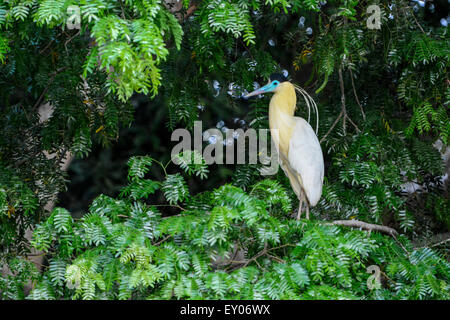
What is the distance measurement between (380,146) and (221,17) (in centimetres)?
117

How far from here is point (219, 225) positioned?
161 centimetres

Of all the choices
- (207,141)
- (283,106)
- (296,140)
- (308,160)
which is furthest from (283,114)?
(207,141)

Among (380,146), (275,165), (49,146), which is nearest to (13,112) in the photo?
(49,146)

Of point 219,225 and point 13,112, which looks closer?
point 219,225

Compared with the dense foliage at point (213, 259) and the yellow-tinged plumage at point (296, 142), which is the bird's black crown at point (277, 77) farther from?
the dense foliage at point (213, 259)

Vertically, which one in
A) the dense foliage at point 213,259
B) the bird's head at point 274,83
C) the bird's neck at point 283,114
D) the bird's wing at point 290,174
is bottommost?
the dense foliage at point 213,259

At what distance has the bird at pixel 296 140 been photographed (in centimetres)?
267

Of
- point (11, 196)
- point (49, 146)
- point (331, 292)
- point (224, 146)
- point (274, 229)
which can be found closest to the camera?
point (331, 292)

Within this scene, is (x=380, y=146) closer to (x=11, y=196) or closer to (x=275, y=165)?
(x=275, y=165)

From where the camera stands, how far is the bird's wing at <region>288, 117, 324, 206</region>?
2662 millimetres

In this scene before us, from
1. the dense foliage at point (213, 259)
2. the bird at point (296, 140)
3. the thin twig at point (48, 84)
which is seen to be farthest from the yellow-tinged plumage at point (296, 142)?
the thin twig at point (48, 84)

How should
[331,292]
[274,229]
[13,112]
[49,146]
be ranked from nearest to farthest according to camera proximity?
[331,292] → [274,229] → [49,146] → [13,112]

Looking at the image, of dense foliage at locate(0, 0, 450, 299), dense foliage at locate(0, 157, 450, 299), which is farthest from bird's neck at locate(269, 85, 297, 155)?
dense foliage at locate(0, 157, 450, 299)

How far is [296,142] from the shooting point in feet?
8.91
